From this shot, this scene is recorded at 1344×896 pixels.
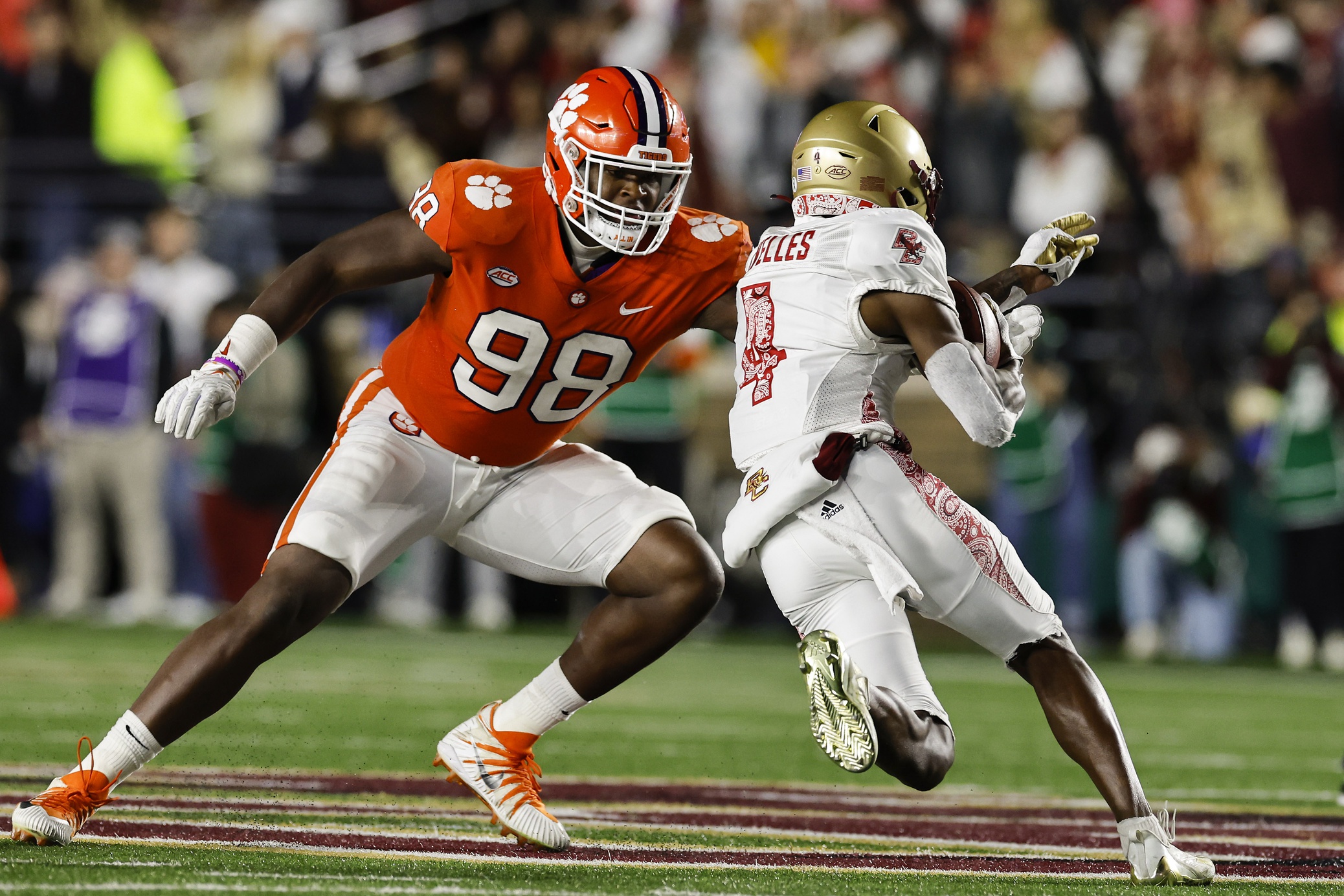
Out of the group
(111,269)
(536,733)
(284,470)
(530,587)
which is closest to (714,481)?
(530,587)

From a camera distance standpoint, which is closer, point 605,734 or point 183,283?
point 605,734

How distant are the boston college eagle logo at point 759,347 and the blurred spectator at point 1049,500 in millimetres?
6354

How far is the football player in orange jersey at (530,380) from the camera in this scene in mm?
3846

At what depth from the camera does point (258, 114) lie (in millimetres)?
11422

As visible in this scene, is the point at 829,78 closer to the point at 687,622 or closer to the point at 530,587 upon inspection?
the point at 530,587

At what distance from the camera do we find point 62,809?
344 centimetres

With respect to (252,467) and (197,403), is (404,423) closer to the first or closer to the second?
(197,403)

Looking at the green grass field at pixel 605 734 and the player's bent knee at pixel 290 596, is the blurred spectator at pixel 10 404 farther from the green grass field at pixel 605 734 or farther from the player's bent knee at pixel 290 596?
the player's bent knee at pixel 290 596

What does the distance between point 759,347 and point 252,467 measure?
6.50 m

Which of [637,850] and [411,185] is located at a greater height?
[411,185]

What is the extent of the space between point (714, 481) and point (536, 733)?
6422mm

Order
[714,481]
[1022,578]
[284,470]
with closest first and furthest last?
[1022,578], [284,470], [714,481]

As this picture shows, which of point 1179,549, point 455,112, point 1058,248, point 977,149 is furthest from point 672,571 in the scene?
point 455,112

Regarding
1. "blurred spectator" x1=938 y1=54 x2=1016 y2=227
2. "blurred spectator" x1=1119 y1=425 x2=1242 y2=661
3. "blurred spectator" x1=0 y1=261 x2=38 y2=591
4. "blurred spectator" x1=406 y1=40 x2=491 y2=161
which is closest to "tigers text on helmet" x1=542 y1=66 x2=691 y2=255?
"blurred spectator" x1=1119 y1=425 x2=1242 y2=661
